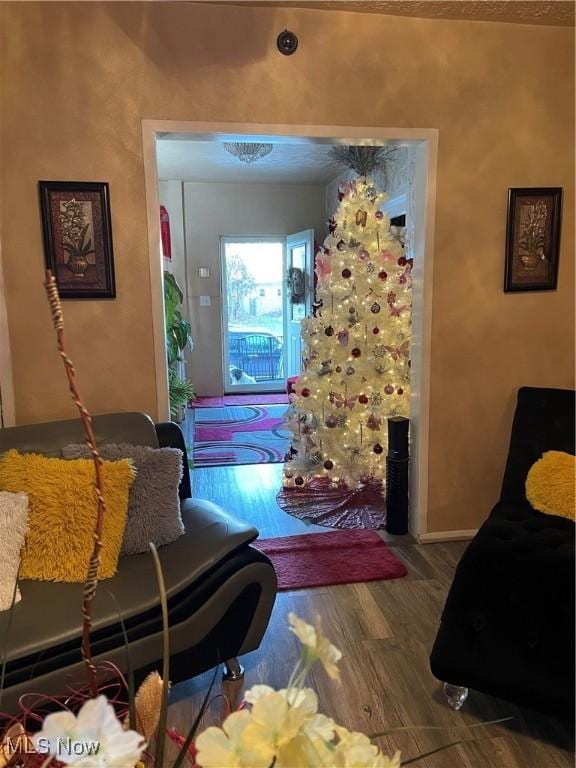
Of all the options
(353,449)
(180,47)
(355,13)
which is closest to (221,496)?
(353,449)

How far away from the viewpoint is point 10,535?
5.94 feet

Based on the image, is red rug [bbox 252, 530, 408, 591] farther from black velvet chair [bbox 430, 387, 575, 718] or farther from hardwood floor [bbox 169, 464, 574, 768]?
black velvet chair [bbox 430, 387, 575, 718]

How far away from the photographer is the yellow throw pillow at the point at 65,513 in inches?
73.1

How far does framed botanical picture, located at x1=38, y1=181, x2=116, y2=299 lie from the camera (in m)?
2.49

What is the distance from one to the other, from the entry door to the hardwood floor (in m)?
3.86

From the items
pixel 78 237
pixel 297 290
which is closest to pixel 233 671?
pixel 78 237

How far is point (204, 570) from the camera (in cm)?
187

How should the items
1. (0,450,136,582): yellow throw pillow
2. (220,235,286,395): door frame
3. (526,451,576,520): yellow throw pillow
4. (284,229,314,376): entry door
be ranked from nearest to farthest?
(0,450,136,582): yellow throw pillow < (526,451,576,520): yellow throw pillow < (284,229,314,376): entry door < (220,235,286,395): door frame

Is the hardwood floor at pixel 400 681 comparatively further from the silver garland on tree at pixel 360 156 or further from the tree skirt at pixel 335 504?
the silver garland on tree at pixel 360 156

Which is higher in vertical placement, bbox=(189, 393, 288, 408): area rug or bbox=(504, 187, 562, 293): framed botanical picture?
bbox=(504, 187, 562, 293): framed botanical picture

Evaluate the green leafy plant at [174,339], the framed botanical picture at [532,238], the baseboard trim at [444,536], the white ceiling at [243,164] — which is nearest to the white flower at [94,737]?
the baseboard trim at [444,536]

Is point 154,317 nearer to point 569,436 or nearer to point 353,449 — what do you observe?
point 353,449

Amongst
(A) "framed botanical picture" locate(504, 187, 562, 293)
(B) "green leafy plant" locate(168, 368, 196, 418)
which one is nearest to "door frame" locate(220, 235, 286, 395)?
(B) "green leafy plant" locate(168, 368, 196, 418)

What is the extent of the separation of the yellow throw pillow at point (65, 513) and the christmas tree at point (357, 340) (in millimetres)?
1946
